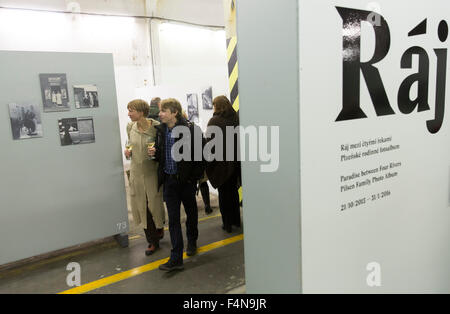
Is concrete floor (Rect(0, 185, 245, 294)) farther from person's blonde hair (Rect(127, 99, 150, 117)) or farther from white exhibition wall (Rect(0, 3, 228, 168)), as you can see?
white exhibition wall (Rect(0, 3, 228, 168))

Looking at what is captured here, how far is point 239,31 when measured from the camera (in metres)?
1.48

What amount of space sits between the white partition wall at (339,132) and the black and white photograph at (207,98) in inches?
165

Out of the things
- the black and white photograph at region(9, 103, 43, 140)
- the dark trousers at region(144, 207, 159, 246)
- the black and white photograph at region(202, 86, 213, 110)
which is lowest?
the dark trousers at region(144, 207, 159, 246)

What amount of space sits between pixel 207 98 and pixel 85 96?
260 centimetres

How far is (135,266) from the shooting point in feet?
11.6

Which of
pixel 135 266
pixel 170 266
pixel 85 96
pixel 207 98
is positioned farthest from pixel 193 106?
pixel 170 266

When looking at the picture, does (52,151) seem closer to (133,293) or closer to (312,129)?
(133,293)

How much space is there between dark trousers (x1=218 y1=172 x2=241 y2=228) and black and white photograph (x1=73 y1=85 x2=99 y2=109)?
1.78 metres

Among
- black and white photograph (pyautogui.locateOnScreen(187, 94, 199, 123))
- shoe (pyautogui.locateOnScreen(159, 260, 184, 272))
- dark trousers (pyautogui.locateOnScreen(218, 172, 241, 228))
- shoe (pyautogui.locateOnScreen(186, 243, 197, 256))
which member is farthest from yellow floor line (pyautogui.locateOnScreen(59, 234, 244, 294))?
black and white photograph (pyautogui.locateOnScreen(187, 94, 199, 123))

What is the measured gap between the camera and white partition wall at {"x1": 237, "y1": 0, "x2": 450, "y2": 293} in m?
1.32

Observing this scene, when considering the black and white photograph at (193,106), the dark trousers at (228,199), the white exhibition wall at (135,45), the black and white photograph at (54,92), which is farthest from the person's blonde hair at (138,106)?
the black and white photograph at (193,106)

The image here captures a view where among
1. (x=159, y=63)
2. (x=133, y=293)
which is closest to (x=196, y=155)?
(x=133, y=293)

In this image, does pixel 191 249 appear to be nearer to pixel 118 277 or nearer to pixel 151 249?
pixel 151 249

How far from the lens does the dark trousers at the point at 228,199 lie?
14.0 ft
